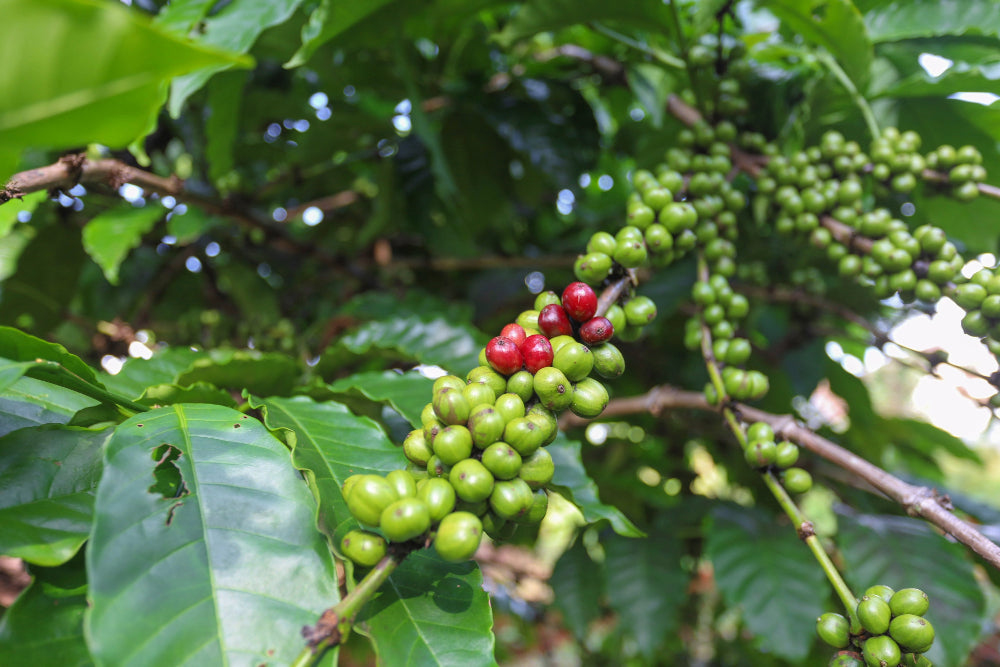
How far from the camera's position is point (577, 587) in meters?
2.42

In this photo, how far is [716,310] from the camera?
1.30m

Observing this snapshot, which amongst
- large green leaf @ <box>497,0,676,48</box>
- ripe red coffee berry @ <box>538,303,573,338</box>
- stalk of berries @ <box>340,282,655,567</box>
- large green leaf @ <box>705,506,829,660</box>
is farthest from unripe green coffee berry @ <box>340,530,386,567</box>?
large green leaf @ <box>705,506,829,660</box>

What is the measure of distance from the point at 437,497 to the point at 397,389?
0.55 meters

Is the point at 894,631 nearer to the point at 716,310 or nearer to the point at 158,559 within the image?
the point at 716,310

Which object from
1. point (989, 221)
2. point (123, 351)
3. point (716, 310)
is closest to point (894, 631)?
point (716, 310)

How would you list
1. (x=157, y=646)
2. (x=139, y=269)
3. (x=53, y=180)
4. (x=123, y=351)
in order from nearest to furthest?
(x=157, y=646) < (x=53, y=180) < (x=123, y=351) < (x=139, y=269)

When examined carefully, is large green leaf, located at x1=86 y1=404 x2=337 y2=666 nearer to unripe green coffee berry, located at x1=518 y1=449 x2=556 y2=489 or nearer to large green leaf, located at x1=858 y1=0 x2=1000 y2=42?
unripe green coffee berry, located at x1=518 y1=449 x2=556 y2=489

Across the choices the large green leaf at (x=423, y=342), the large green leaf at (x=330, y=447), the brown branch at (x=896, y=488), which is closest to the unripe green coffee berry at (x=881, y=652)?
the brown branch at (x=896, y=488)

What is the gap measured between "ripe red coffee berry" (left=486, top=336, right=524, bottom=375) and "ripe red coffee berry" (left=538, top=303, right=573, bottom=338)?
0.09m

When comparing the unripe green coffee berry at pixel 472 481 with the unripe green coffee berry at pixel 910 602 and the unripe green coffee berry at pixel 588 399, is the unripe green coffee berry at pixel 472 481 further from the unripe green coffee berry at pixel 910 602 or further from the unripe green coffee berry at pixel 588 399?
the unripe green coffee berry at pixel 910 602

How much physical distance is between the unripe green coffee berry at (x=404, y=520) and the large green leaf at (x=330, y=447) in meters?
0.16

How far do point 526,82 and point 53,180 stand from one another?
1.64 metres

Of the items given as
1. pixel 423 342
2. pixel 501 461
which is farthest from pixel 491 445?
pixel 423 342

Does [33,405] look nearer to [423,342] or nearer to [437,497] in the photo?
[437,497]
